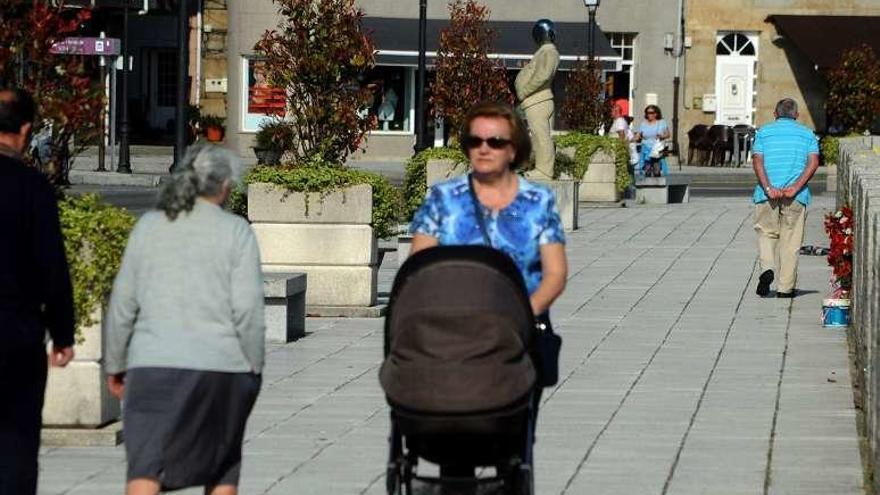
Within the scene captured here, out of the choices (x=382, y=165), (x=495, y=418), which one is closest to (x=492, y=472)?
(x=495, y=418)

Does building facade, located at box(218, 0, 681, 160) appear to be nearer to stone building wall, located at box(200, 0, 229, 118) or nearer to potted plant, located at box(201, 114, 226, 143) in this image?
stone building wall, located at box(200, 0, 229, 118)

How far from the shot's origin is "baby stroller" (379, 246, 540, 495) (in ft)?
23.7

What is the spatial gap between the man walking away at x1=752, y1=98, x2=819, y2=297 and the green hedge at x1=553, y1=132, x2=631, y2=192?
466 inches

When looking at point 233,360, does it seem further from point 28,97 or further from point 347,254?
point 347,254

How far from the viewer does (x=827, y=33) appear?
5541 cm

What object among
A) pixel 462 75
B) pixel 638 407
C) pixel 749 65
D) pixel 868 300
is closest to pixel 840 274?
pixel 638 407

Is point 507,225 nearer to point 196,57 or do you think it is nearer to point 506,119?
point 506,119

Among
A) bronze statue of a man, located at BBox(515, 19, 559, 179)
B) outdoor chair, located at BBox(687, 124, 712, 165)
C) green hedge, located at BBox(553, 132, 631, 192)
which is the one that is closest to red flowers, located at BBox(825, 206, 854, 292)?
bronze statue of a man, located at BBox(515, 19, 559, 179)

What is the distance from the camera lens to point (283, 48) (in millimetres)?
17844

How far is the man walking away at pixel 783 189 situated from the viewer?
18719mm

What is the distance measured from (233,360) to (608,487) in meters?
2.87

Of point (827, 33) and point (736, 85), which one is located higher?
point (827, 33)

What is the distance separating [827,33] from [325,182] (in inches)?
1582

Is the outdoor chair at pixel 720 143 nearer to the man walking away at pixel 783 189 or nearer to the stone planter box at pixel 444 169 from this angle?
the stone planter box at pixel 444 169
